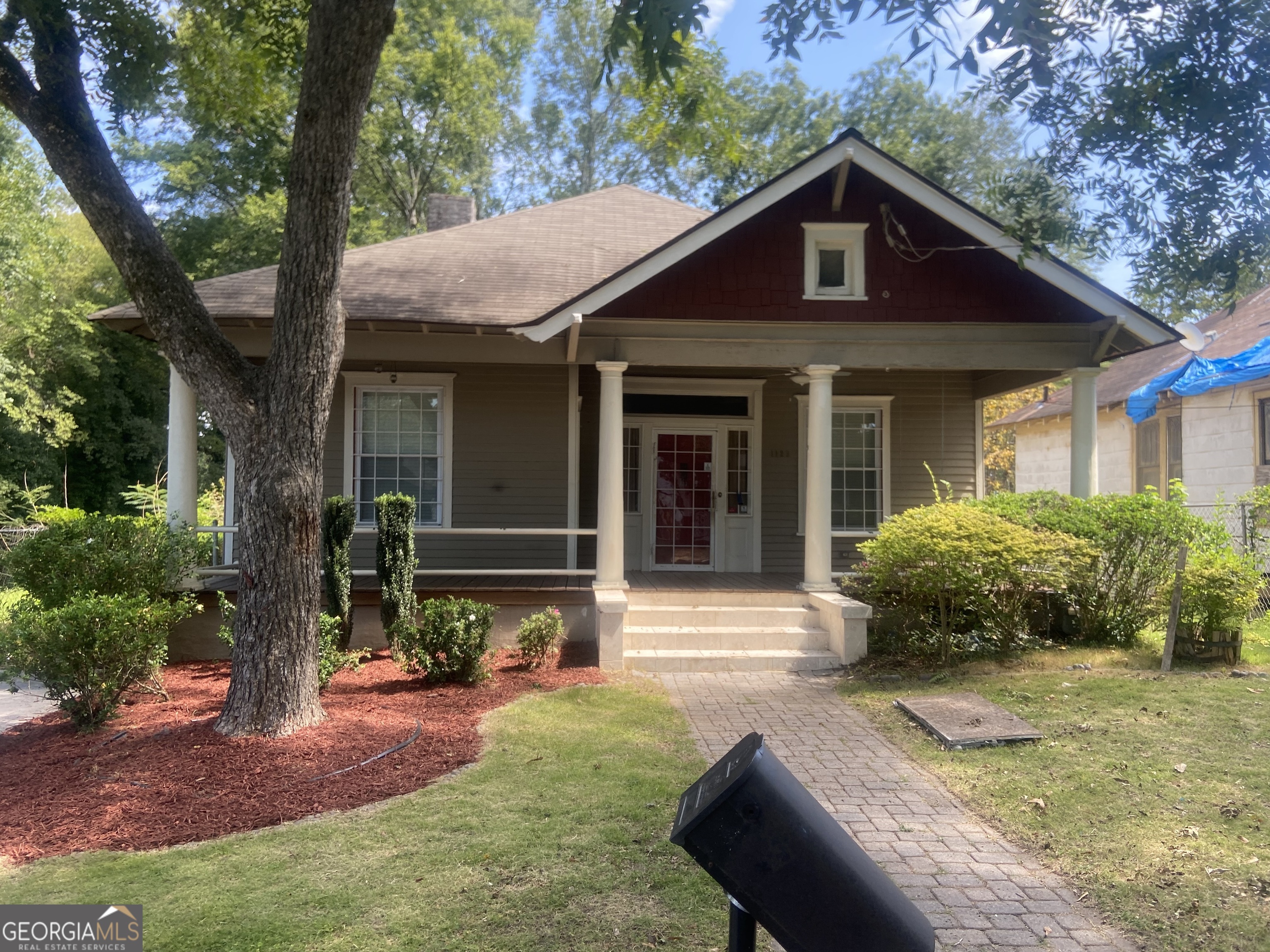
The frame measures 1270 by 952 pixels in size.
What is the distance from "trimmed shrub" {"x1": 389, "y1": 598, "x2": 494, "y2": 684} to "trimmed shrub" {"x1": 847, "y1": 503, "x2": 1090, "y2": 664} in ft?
13.4

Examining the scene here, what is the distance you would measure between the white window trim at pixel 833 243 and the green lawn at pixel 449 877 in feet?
19.8

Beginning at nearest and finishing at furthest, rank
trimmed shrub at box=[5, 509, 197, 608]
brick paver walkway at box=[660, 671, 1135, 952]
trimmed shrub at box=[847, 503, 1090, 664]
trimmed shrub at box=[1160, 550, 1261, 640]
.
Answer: brick paver walkway at box=[660, 671, 1135, 952] → trimmed shrub at box=[5, 509, 197, 608] → trimmed shrub at box=[1160, 550, 1261, 640] → trimmed shrub at box=[847, 503, 1090, 664]

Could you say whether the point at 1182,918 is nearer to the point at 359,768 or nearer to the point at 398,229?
the point at 359,768

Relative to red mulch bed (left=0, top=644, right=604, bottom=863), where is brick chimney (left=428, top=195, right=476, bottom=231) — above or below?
above

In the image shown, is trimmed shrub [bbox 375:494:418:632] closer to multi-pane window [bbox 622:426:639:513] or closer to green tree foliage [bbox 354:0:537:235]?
multi-pane window [bbox 622:426:639:513]

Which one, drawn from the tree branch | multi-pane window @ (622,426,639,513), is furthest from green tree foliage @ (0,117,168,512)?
the tree branch

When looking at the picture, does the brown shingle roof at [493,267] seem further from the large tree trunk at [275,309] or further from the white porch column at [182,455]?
the large tree trunk at [275,309]

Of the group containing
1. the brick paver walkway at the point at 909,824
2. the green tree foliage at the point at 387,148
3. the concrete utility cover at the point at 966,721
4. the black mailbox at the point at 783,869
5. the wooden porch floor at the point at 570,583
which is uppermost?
the green tree foliage at the point at 387,148

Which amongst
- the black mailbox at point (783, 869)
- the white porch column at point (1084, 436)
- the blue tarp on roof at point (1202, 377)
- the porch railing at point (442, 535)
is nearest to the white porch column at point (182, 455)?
the porch railing at point (442, 535)

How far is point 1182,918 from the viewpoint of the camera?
3906 millimetres

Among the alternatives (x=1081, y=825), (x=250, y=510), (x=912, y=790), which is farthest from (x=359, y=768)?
(x=1081, y=825)

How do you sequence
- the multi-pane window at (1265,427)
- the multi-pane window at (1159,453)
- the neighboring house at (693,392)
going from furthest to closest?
1. the multi-pane window at (1159,453)
2. the multi-pane window at (1265,427)
3. the neighboring house at (693,392)

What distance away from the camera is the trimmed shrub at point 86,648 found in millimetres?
6523

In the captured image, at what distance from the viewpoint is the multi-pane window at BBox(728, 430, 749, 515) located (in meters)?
12.9
